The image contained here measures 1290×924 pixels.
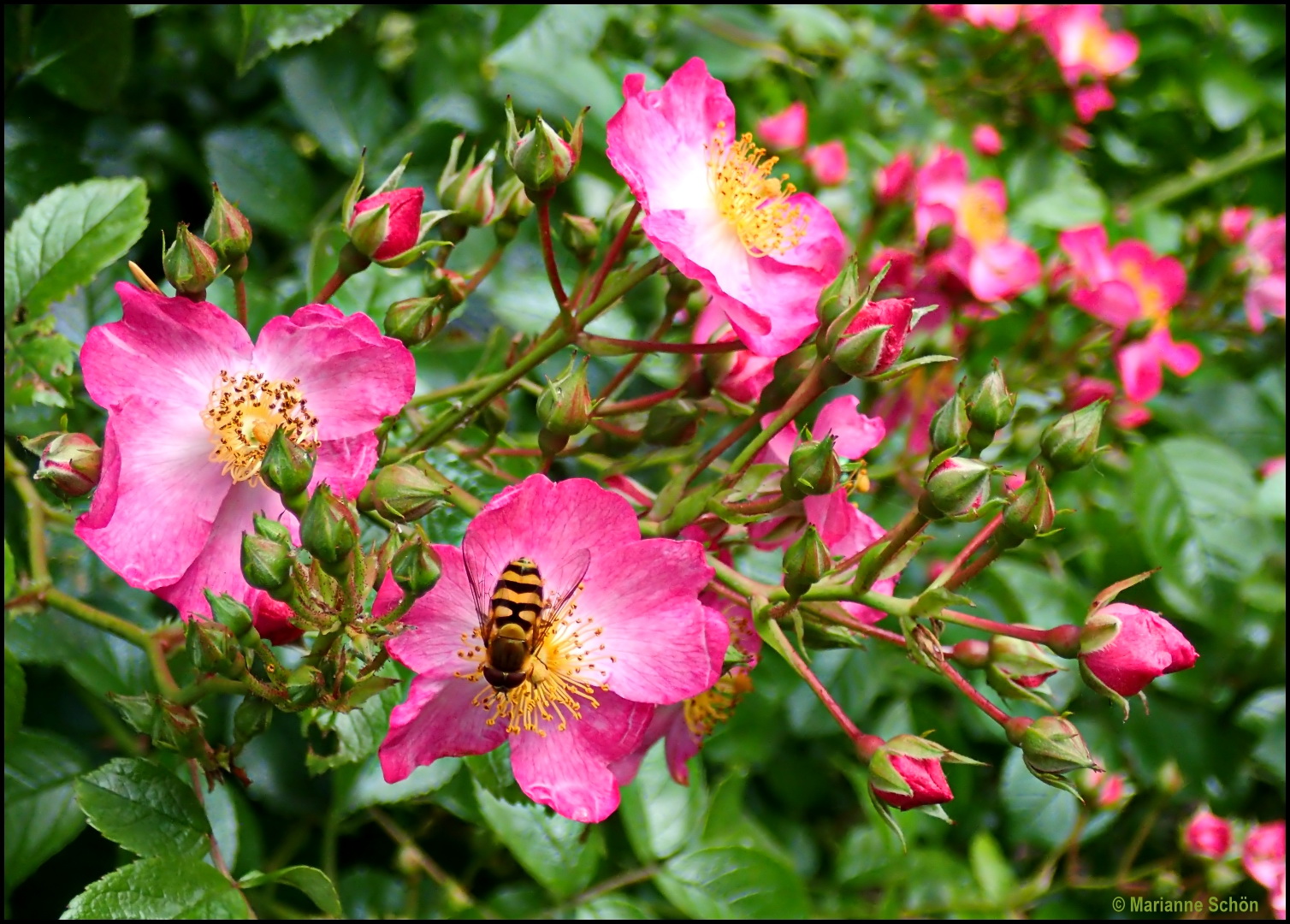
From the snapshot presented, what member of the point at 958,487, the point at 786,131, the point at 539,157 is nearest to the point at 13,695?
the point at 539,157

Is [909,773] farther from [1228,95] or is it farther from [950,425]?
[1228,95]

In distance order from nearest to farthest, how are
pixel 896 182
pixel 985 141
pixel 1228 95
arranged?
pixel 896 182 < pixel 985 141 < pixel 1228 95

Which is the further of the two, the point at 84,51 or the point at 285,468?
the point at 84,51

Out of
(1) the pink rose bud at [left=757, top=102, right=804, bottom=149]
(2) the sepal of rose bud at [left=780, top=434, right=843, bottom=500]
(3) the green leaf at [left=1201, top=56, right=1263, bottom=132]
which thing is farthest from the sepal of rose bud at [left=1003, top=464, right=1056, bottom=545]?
(3) the green leaf at [left=1201, top=56, right=1263, bottom=132]

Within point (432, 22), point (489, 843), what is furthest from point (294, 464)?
point (432, 22)

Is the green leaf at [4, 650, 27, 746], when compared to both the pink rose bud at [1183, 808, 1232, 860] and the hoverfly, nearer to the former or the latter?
the hoverfly

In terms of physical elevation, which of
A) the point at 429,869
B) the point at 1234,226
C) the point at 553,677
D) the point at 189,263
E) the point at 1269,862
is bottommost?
the point at 1269,862

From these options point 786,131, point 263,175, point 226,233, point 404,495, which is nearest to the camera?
point 404,495
